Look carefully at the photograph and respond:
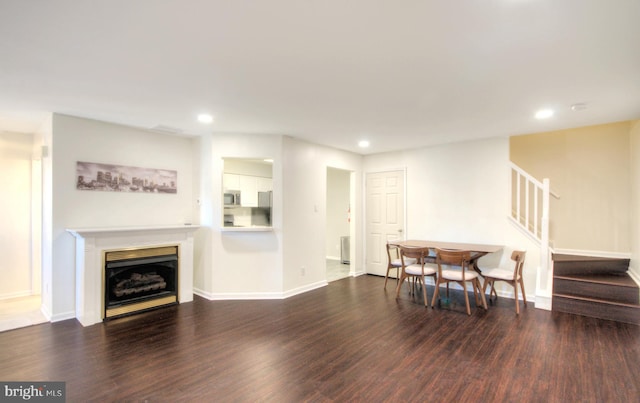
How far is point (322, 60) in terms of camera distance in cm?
232

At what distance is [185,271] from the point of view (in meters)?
4.46

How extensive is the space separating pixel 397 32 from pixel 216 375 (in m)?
2.93

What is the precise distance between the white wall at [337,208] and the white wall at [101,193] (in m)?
3.92

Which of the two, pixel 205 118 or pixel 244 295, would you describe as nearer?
pixel 205 118

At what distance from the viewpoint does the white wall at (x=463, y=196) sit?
188 inches

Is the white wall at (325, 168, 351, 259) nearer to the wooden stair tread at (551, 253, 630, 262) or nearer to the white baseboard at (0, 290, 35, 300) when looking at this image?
the wooden stair tread at (551, 253, 630, 262)

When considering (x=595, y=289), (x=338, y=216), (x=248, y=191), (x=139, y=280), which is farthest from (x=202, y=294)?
(x=595, y=289)

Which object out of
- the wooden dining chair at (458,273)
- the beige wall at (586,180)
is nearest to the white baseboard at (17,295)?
the wooden dining chair at (458,273)

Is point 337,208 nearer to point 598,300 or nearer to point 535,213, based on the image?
point 535,213

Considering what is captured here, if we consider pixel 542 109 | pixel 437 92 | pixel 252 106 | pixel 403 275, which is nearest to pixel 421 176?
pixel 403 275

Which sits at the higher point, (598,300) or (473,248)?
(473,248)

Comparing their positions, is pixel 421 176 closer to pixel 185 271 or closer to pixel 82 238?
pixel 185 271

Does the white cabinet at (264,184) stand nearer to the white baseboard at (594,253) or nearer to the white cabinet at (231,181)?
the white cabinet at (231,181)
